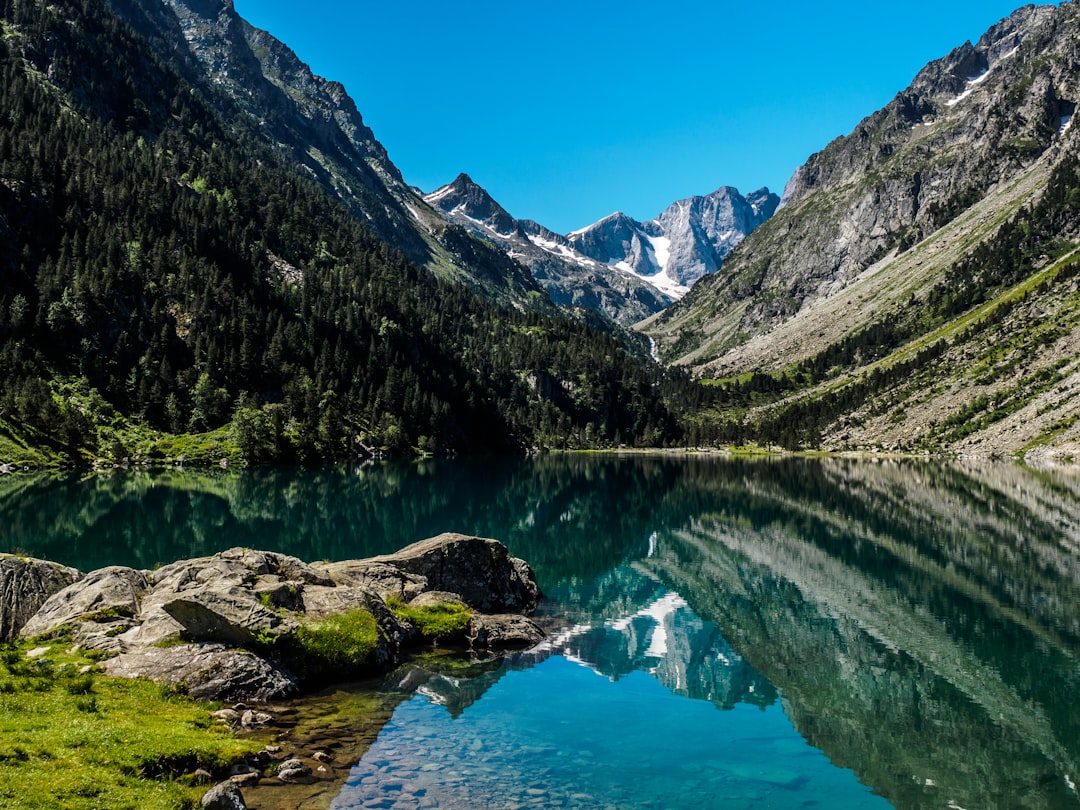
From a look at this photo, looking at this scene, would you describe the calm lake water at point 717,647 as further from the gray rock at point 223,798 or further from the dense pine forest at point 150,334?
the dense pine forest at point 150,334

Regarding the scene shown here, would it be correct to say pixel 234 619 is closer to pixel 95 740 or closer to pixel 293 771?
pixel 95 740

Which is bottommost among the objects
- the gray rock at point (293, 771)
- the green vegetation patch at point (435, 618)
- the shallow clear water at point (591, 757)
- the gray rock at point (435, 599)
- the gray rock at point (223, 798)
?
the shallow clear water at point (591, 757)

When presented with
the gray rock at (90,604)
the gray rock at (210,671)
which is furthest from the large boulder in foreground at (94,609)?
the gray rock at (210,671)

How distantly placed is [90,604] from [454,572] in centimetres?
1674

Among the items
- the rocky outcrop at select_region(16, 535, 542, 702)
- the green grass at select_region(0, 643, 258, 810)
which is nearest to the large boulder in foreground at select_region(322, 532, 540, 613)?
the rocky outcrop at select_region(16, 535, 542, 702)

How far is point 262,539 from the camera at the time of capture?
53594 mm

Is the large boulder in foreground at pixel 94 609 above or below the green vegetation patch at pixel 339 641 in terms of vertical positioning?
above

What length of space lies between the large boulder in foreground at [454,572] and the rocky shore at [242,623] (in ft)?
1.79

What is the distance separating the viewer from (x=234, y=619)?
78.7 ft

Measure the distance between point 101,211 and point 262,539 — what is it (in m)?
149

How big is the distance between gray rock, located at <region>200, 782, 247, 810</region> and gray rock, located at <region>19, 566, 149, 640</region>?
40.3 ft

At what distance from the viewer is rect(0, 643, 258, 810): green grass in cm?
1388

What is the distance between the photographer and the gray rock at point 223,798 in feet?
48.2

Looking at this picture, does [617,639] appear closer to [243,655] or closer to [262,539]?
[243,655]
